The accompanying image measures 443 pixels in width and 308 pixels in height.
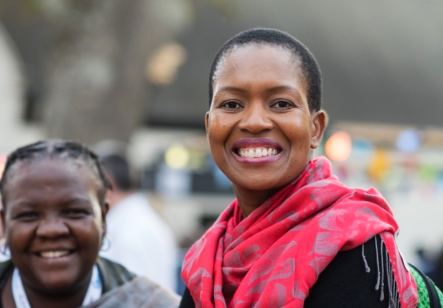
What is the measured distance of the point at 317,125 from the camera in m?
2.38

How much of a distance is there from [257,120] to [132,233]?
134 inches

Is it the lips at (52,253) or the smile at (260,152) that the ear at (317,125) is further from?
the lips at (52,253)

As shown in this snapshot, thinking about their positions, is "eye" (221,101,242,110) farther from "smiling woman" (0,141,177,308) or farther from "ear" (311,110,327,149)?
"smiling woman" (0,141,177,308)

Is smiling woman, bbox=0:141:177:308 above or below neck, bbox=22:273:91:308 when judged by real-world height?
above

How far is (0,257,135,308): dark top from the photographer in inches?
116

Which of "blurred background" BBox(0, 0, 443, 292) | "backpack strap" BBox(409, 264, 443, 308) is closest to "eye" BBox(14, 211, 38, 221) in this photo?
"backpack strap" BBox(409, 264, 443, 308)

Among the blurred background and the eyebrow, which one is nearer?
the eyebrow

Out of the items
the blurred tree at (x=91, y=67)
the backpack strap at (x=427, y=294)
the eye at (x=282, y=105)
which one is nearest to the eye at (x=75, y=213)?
the eye at (x=282, y=105)

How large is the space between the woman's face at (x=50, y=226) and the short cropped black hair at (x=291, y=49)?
832 mm

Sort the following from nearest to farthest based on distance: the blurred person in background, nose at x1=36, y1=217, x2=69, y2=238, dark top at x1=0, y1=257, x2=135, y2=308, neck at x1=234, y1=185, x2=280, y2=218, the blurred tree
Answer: neck at x1=234, y1=185, x2=280, y2=218, nose at x1=36, y1=217, x2=69, y2=238, dark top at x1=0, y1=257, x2=135, y2=308, the blurred person in background, the blurred tree

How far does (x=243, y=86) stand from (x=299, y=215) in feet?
1.45

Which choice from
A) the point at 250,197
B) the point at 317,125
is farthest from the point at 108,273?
the point at 317,125

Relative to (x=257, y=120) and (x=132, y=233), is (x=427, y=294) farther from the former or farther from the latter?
(x=132, y=233)

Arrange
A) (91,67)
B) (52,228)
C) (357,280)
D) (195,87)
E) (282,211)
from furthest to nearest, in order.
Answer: (195,87) < (91,67) < (52,228) < (282,211) < (357,280)
